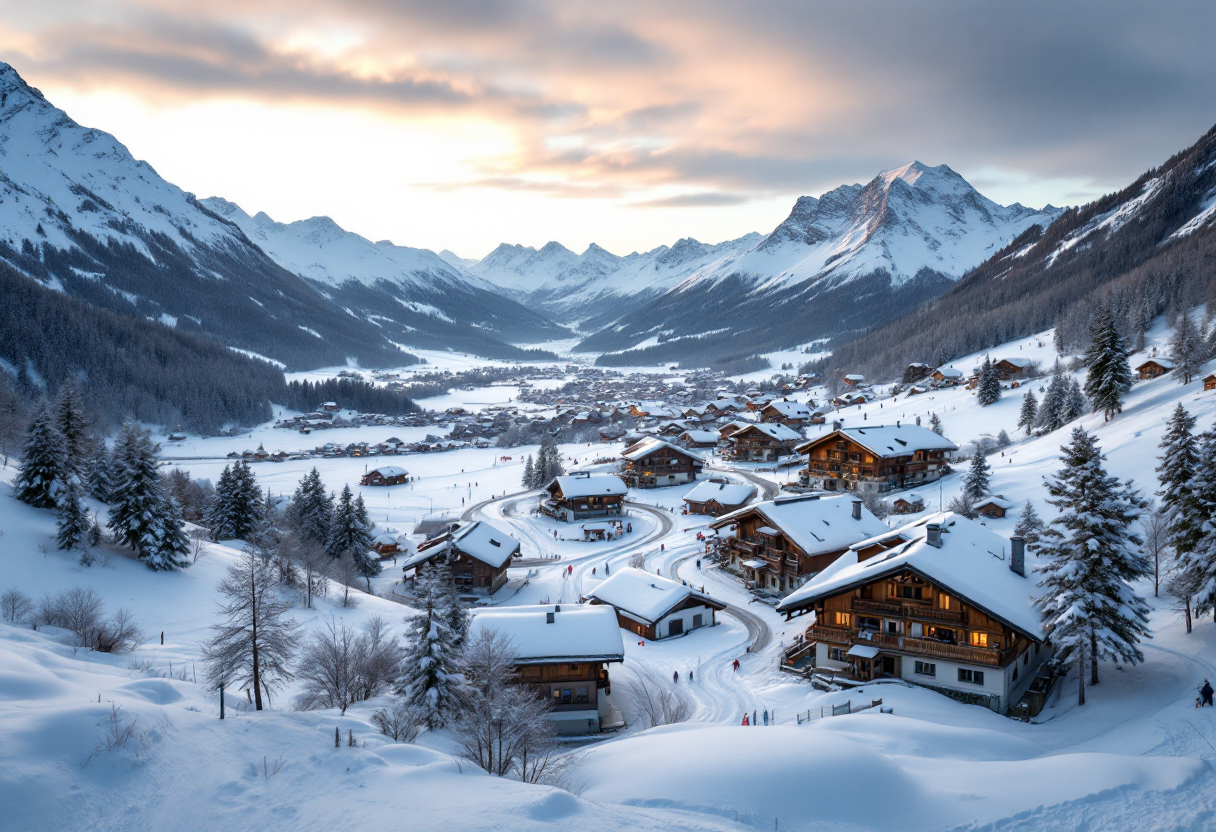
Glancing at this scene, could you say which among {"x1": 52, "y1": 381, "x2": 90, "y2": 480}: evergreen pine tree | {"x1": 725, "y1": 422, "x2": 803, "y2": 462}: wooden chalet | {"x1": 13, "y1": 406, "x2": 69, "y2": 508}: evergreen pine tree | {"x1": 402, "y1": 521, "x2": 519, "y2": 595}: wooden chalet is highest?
{"x1": 725, "y1": 422, "x2": 803, "y2": 462}: wooden chalet

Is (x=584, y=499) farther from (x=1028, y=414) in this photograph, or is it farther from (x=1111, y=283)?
(x=1111, y=283)

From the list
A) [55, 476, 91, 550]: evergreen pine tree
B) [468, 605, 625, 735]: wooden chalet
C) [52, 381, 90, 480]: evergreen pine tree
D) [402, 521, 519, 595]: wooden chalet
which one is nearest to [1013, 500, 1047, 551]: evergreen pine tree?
[468, 605, 625, 735]: wooden chalet

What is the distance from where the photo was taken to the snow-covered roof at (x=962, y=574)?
1222 inches

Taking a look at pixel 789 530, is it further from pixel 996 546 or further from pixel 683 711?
pixel 683 711

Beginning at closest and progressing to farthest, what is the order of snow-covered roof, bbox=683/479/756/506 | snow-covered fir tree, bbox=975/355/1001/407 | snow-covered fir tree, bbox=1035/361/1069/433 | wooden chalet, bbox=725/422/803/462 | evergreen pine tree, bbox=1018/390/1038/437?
snow-covered roof, bbox=683/479/756/506, snow-covered fir tree, bbox=1035/361/1069/433, evergreen pine tree, bbox=1018/390/1038/437, snow-covered fir tree, bbox=975/355/1001/407, wooden chalet, bbox=725/422/803/462

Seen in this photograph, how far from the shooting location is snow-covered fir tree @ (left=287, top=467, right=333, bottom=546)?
57750 millimetres

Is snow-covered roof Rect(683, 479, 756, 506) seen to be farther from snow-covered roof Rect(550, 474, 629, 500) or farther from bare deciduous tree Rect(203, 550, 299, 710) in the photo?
bare deciduous tree Rect(203, 550, 299, 710)

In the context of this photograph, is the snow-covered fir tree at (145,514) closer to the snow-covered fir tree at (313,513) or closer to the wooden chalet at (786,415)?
the snow-covered fir tree at (313,513)

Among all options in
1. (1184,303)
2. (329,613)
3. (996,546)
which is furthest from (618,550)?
(1184,303)

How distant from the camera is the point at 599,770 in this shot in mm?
20141

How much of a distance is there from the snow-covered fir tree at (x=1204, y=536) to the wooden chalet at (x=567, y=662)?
26.3 metres

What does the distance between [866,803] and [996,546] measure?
25685 mm

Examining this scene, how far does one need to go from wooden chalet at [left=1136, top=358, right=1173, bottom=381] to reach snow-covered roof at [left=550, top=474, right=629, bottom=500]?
7031 cm

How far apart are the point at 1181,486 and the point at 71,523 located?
195 feet
